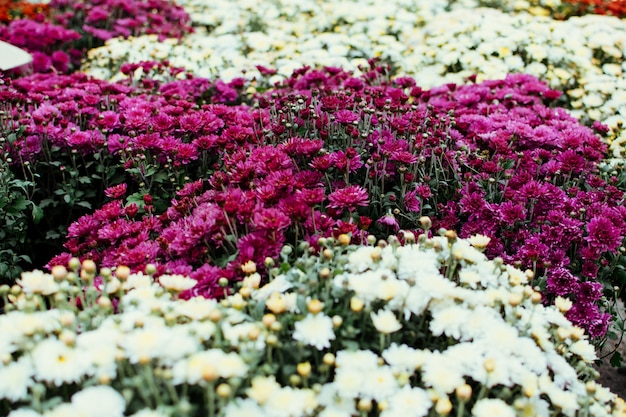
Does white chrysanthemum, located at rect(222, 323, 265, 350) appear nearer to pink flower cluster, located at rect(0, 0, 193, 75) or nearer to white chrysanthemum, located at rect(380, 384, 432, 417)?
white chrysanthemum, located at rect(380, 384, 432, 417)

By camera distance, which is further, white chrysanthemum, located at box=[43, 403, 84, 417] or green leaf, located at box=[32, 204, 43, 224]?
green leaf, located at box=[32, 204, 43, 224]

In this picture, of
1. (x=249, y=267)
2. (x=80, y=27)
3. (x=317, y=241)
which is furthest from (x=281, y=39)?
(x=249, y=267)

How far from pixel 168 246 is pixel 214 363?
2.93 feet

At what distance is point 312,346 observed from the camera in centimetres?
171

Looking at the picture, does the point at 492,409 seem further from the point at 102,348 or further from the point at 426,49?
the point at 426,49

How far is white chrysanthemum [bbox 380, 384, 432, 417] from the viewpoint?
4.83 ft

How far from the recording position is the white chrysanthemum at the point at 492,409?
147 cm

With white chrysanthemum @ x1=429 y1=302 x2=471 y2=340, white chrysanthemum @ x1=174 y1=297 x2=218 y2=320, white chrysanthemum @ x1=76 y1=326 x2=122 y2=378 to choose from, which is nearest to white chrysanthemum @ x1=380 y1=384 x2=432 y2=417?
white chrysanthemum @ x1=429 y1=302 x2=471 y2=340

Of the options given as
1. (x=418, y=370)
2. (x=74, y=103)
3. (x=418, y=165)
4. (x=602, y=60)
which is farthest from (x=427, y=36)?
(x=418, y=370)

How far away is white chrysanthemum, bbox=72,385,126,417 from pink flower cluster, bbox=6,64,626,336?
58cm

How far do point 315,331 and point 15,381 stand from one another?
0.75m

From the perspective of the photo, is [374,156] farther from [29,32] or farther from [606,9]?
[606,9]

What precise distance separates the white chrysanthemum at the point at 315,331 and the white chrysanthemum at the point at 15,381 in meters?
0.67

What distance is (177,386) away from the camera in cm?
163
